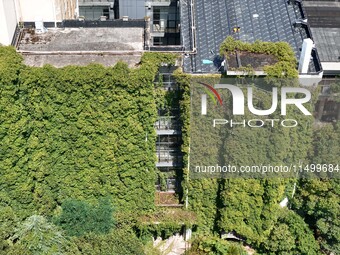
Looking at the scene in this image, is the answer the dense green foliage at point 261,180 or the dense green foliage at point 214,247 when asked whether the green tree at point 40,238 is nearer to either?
the dense green foliage at point 214,247

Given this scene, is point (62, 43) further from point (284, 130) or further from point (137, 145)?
point (284, 130)

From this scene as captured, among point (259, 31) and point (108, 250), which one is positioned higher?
point (259, 31)

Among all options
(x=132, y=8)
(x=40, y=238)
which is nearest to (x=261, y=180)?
(x=40, y=238)

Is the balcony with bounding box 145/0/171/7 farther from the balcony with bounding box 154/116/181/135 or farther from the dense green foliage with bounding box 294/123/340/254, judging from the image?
the dense green foliage with bounding box 294/123/340/254

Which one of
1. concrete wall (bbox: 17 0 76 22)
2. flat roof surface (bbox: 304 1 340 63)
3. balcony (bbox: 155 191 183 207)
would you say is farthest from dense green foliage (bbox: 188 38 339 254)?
concrete wall (bbox: 17 0 76 22)

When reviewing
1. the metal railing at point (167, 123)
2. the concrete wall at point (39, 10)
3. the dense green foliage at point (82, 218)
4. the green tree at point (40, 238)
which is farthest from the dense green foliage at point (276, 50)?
the green tree at point (40, 238)

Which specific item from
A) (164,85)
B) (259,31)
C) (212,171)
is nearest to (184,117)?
(164,85)
